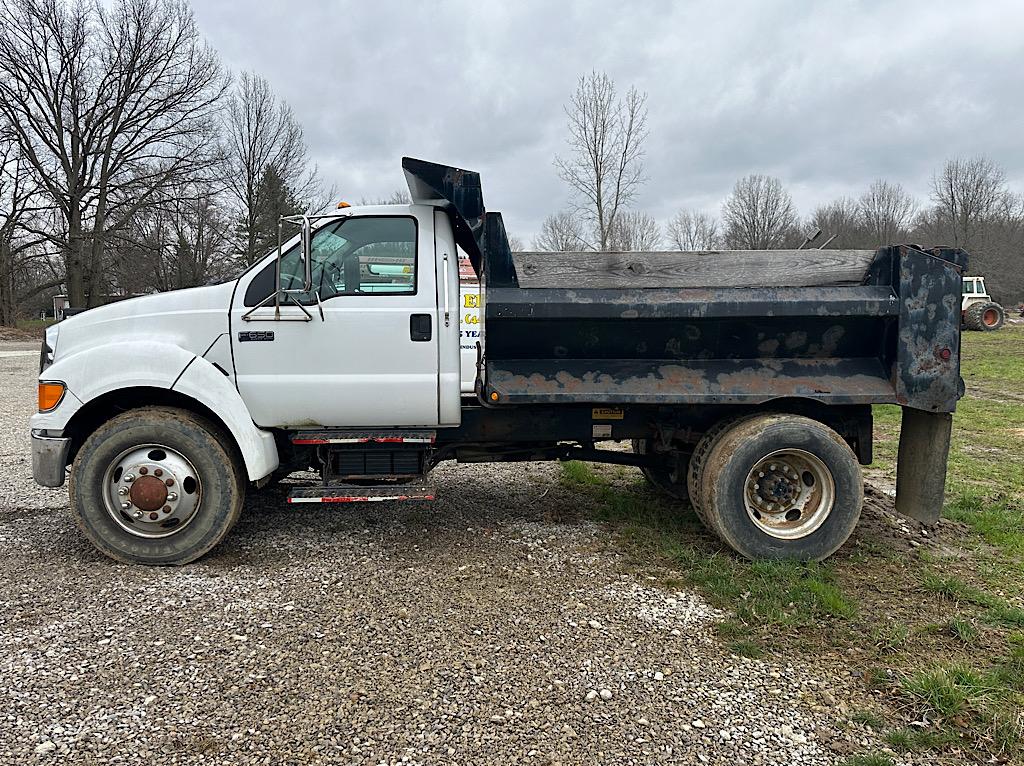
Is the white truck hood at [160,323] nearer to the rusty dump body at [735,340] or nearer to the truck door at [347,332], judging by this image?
the truck door at [347,332]

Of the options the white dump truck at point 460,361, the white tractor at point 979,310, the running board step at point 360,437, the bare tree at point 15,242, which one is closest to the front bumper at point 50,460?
the white dump truck at point 460,361

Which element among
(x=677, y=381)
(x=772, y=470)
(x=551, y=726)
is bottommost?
(x=551, y=726)

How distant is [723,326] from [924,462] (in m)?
1.62

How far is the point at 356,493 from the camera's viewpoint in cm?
439

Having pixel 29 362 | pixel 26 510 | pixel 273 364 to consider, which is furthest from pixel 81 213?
pixel 273 364

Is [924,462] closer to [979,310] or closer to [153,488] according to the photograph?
[153,488]

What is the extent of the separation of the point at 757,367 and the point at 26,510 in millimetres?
5610

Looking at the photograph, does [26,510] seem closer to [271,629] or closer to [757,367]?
[271,629]

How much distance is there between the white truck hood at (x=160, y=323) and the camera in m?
4.30

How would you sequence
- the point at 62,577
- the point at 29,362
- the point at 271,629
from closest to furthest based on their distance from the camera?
the point at 271,629 < the point at 62,577 < the point at 29,362

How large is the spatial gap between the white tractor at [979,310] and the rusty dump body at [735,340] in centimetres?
41

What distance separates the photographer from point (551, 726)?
2744mm

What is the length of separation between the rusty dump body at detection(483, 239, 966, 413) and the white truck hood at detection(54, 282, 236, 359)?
5.59ft

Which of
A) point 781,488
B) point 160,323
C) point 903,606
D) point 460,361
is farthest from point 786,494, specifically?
point 160,323
